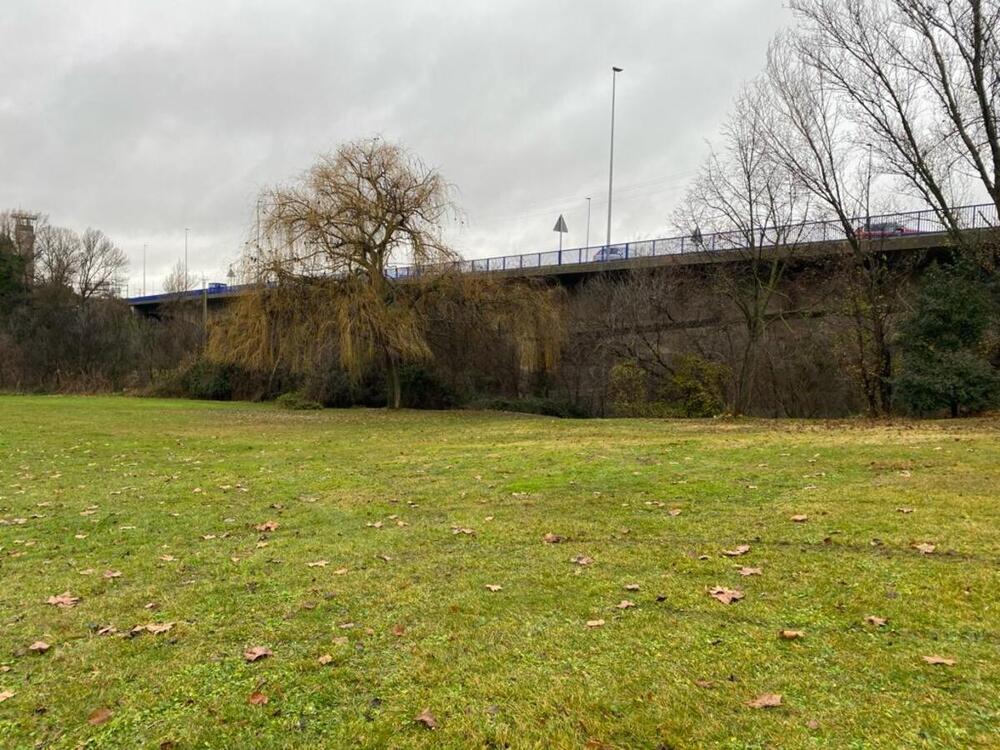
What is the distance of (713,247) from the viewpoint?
86.4 feet

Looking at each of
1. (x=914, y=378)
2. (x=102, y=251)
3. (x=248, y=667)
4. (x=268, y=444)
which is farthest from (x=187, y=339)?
(x=248, y=667)

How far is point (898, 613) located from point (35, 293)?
68.6 m

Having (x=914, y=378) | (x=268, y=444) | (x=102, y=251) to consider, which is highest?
(x=102, y=251)

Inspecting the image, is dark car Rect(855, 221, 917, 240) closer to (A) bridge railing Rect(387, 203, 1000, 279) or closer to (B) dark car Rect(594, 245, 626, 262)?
(A) bridge railing Rect(387, 203, 1000, 279)

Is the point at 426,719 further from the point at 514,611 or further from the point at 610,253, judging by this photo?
the point at 610,253

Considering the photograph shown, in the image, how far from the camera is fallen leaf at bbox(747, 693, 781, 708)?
3.06 meters

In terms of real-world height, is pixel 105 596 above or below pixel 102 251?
below

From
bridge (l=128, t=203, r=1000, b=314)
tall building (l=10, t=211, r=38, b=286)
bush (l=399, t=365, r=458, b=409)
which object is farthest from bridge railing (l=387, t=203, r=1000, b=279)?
tall building (l=10, t=211, r=38, b=286)

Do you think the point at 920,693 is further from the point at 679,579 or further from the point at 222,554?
the point at 222,554

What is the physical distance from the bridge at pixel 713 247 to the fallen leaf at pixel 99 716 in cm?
2172

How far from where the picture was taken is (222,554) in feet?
19.9

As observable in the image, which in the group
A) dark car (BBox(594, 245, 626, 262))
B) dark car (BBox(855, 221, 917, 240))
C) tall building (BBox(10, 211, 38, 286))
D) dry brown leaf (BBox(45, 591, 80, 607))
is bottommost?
dry brown leaf (BBox(45, 591, 80, 607))

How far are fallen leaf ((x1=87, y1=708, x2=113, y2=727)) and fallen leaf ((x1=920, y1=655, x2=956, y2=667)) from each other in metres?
4.10

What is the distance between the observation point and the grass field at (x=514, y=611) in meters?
3.07
